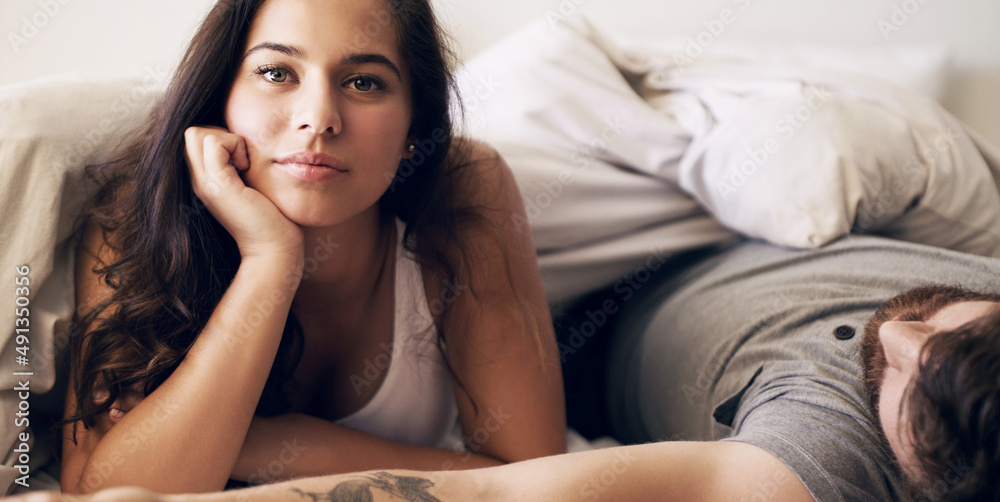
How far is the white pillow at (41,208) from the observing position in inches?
32.6

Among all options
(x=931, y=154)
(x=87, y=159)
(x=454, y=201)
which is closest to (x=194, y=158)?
(x=87, y=159)

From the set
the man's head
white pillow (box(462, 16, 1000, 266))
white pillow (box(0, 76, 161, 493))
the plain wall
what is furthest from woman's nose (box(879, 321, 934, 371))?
the plain wall

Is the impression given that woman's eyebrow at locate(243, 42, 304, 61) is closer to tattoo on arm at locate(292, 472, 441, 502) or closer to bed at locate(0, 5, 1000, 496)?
bed at locate(0, 5, 1000, 496)

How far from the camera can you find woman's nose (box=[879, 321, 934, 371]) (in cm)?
73

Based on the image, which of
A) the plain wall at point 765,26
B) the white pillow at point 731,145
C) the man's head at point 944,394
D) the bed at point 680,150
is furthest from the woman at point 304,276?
the plain wall at point 765,26

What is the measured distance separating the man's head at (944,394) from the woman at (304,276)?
0.45 m

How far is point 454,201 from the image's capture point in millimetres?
1090

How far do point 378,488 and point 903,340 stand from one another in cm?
59

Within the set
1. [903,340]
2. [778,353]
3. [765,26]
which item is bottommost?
[778,353]

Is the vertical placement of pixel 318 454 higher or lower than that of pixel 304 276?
lower

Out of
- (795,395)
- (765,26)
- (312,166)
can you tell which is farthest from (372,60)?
(765,26)

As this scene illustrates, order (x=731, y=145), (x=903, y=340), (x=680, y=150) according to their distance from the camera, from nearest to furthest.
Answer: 1. (x=903, y=340)
2. (x=731, y=145)
3. (x=680, y=150)

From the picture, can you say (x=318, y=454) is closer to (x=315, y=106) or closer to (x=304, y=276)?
(x=304, y=276)

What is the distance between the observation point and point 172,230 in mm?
902
